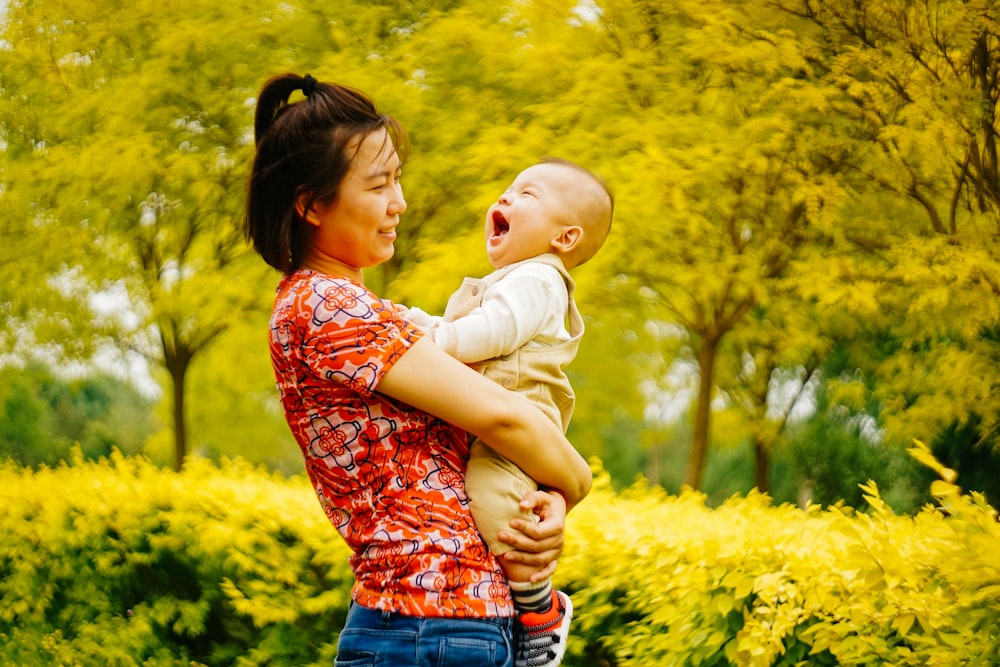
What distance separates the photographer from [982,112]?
9797 millimetres

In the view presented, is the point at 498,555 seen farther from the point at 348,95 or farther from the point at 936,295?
the point at 936,295

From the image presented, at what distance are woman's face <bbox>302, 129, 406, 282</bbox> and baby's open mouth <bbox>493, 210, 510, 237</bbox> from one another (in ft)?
1.13

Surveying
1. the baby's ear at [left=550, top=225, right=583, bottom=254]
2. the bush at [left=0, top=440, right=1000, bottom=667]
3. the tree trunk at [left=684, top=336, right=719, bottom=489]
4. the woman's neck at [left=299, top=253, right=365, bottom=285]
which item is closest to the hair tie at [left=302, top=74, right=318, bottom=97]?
the woman's neck at [left=299, top=253, right=365, bottom=285]

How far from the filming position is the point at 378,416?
64.7 inches

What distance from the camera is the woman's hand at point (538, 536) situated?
169 centimetres

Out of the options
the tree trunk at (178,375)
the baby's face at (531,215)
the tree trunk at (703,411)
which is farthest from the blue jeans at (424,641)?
the tree trunk at (178,375)

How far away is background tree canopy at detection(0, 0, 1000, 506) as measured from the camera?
1038 centimetres

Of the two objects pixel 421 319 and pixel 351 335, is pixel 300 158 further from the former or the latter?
pixel 421 319

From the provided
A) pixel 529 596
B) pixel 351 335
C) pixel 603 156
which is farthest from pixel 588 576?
pixel 603 156

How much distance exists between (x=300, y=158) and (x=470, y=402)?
19.3 inches

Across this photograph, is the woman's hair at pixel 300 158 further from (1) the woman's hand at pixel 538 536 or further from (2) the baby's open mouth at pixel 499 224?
(1) the woman's hand at pixel 538 536

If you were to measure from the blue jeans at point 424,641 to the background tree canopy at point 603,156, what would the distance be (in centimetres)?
793

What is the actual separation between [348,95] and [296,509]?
3.83 meters

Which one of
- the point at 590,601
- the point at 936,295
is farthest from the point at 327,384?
the point at 936,295
